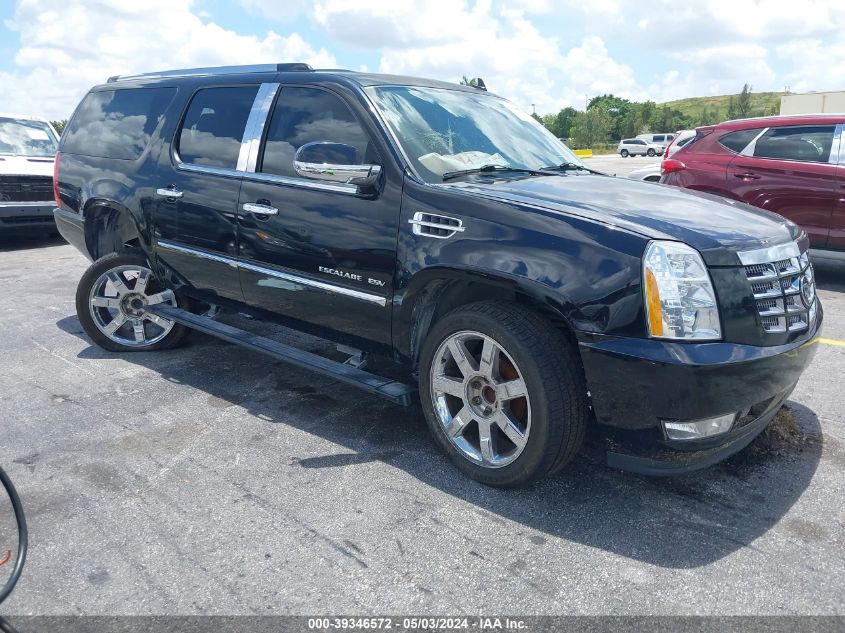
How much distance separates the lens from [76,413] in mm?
4090

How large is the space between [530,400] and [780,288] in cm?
115

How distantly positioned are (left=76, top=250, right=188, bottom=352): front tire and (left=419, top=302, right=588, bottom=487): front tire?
259 cm

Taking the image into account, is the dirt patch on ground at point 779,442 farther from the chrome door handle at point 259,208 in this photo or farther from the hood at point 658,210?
the chrome door handle at point 259,208

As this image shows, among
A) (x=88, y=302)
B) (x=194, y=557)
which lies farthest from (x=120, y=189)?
(x=194, y=557)

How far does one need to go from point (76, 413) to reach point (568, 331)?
286cm

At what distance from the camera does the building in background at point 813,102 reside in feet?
153

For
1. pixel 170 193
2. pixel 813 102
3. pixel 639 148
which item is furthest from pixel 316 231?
pixel 639 148

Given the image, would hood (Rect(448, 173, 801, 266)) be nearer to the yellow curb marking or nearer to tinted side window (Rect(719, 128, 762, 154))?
the yellow curb marking

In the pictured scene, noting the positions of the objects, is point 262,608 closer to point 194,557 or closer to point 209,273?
point 194,557

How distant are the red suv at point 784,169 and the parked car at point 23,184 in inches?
340

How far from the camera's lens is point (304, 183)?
3789 millimetres

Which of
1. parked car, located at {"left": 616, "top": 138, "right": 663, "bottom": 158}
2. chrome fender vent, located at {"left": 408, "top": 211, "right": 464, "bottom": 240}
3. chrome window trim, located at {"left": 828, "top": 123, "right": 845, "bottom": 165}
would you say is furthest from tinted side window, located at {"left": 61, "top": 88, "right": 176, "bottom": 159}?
parked car, located at {"left": 616, "top": 138, "right": 663, "bottom": 158}

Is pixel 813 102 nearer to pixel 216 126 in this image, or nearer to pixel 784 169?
pixel 784 169

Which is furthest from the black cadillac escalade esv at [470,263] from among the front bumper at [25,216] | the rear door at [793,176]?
the front bumper at [25,216]
